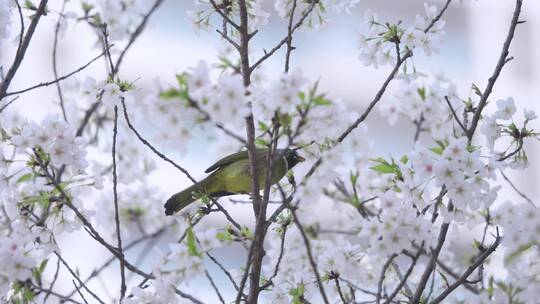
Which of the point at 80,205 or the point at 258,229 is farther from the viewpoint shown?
the point at 80,205

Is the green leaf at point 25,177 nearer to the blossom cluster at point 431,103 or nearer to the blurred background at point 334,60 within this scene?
the blossom cluster at point 431,103

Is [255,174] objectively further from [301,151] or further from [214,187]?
[214,187]

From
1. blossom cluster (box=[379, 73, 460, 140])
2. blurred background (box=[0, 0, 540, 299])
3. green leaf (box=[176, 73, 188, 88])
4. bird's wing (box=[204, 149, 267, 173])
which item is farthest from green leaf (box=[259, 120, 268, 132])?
blurred background (box=[0, 0, 540, 299])

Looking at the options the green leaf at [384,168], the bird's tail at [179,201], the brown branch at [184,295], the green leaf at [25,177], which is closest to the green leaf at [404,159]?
the green leaf at [384,168]

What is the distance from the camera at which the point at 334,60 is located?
10.2 metres

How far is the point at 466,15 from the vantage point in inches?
431

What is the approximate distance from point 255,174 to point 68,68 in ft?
19.9

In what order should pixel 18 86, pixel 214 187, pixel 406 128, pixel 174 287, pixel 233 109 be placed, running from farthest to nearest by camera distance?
pixel 406 128 < pixel 18 86 < pixel 214 187 < pixel 174 287 < pixel 233 109

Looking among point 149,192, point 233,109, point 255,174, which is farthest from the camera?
point 149,192

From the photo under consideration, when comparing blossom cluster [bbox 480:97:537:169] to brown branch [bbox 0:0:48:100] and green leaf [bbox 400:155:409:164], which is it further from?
brown branch [bbox 0:0:48:100]

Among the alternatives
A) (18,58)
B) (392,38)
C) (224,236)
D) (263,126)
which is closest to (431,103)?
(392,38)

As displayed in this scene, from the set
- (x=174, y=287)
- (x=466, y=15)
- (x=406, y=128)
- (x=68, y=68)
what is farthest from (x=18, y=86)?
(x=174, y=287)

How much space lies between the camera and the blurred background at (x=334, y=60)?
8.54 metres

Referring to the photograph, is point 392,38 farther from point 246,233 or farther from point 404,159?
point 246,233
